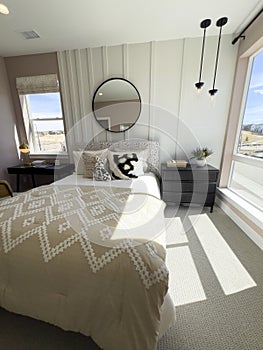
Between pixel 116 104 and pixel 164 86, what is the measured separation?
86 centimetres

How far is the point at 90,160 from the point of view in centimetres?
254

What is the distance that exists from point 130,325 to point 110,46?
344cm

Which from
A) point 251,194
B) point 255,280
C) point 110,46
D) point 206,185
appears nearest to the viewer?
point 255,280

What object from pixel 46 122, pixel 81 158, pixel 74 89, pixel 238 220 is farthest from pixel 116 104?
pixel 238 220

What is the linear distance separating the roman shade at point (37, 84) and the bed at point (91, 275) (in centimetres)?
267

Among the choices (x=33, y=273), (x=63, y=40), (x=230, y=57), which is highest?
(x=63, y=40)

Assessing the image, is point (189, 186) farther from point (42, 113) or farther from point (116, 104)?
point (42, 113)

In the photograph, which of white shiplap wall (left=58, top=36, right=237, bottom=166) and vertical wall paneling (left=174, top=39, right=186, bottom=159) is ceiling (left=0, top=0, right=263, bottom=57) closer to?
white shiplap wall (left=58, top=36, right=237, bottom=166)

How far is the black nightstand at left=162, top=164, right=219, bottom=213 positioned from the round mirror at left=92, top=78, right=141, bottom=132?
110 centimetres

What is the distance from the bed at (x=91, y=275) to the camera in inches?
33.4

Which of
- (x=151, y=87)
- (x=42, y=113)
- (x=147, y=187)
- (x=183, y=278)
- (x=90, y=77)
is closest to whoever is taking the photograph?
(x=183, y=278)

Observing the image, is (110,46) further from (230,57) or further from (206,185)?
(206,185)

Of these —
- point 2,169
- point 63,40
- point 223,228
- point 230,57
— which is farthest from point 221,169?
point 2,169

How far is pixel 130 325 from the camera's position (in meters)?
0.84
